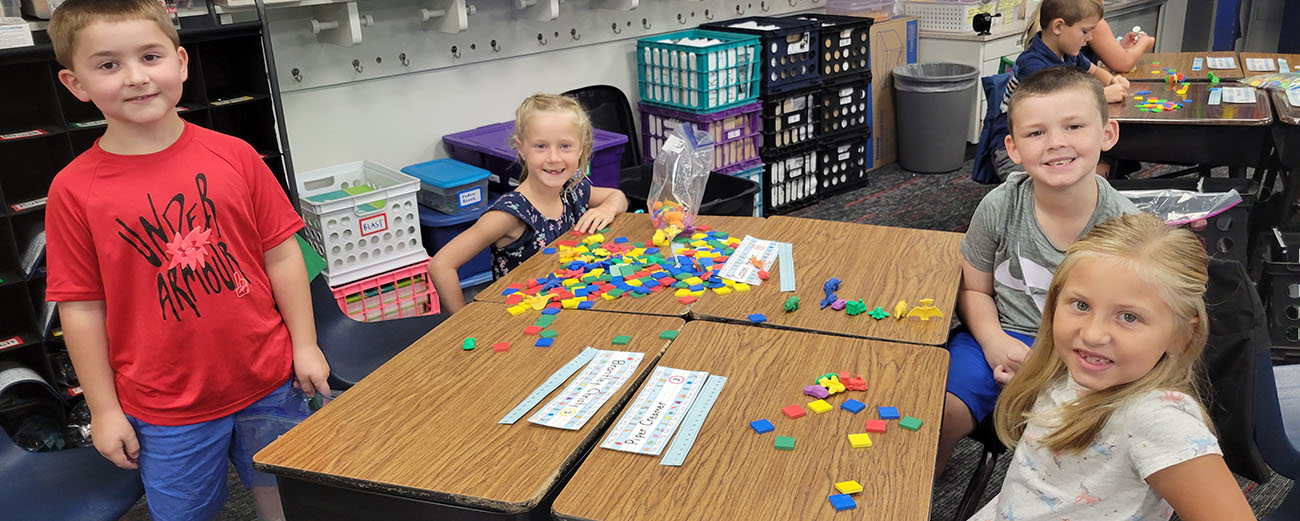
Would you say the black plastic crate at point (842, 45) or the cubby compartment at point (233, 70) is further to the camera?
the black plastic crate at point (842, 45)

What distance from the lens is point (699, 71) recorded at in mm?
4125

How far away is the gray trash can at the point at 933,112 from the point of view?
16.5ft

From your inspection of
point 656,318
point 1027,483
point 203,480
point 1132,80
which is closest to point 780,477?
point 1027,483

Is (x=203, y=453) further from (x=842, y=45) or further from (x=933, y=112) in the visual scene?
(x=933, y=112)

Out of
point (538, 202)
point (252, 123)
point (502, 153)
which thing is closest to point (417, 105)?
point (502, 153)

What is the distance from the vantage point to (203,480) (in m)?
1.76

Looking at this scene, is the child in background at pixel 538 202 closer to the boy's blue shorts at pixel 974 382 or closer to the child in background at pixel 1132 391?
the boy's blue shorts at pixel 974 382

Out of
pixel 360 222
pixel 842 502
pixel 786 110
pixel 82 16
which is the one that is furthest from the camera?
pixel 786 110

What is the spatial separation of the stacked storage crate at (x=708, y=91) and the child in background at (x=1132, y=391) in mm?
2928

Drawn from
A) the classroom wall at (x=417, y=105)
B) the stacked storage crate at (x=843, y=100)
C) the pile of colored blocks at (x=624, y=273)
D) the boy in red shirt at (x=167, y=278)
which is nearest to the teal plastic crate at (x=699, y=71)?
the classroom wall at (x=417, y=105)

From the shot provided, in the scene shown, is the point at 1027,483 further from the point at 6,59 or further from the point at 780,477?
the point at 6,59

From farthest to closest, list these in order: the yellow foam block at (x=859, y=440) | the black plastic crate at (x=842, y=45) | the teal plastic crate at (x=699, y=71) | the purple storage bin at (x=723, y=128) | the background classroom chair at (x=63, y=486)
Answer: the black plastic crate at (x=842, y=45), the purple storage bin at (x=723, y=128), the teal plastic crate at (x=699, y=71), the background classroom chair at (x=63, y=486), the yellow foam block at (x=859, y=440)

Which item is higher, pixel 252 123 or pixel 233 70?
pixel 233 70

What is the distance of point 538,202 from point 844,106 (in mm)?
2799
